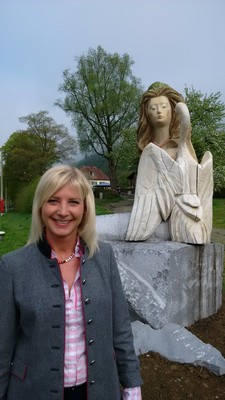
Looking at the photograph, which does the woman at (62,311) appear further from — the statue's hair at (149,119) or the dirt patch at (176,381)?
the statue's hair at (149,119)

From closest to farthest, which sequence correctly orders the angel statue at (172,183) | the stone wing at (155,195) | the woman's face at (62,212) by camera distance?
the woman's face at (62,212), the angel statue at (172,183), the stone wing at (155,195)

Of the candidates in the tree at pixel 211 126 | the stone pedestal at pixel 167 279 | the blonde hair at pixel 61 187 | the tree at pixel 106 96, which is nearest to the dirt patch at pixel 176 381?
the stone pedestal at pixel 167 279

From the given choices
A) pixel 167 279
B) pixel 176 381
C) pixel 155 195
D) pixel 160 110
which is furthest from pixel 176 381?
pixel 160 110

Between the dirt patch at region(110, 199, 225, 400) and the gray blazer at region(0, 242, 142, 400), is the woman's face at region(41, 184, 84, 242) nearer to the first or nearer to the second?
the gray blazer at region(0, 242, 142, 400)

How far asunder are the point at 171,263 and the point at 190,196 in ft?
2.88

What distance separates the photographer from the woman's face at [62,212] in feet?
5.62

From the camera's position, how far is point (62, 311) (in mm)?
1630

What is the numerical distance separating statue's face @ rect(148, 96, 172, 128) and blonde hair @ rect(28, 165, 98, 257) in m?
3.22

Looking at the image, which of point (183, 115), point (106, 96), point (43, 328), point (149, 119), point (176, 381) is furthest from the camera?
point (106, 96)

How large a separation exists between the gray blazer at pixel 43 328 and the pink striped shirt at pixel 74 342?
34 mm

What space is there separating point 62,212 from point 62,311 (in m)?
0.41

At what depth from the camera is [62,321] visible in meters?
1.63

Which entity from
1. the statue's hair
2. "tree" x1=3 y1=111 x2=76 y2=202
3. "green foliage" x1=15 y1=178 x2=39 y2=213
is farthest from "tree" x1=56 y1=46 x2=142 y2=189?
the statue's hair

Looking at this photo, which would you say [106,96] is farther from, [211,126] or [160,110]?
[160,110]
